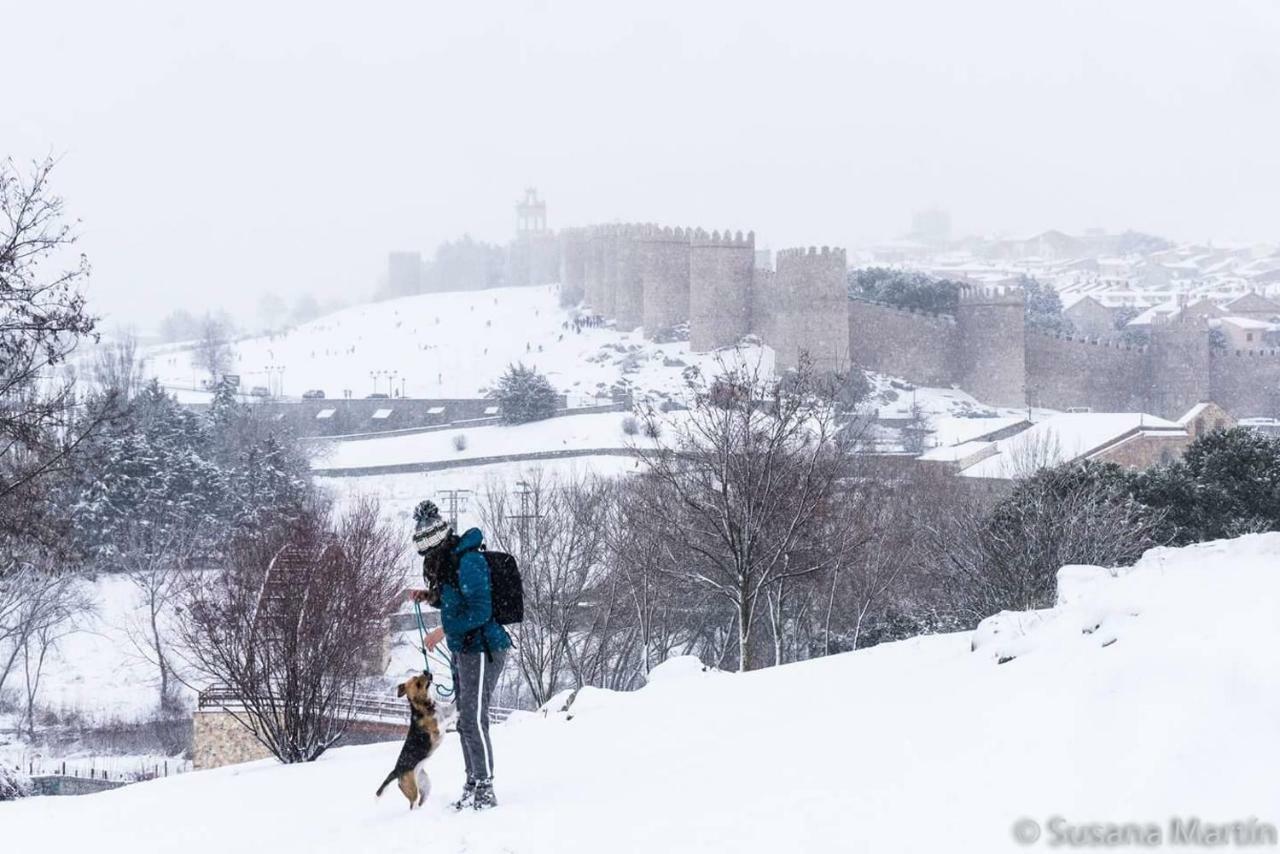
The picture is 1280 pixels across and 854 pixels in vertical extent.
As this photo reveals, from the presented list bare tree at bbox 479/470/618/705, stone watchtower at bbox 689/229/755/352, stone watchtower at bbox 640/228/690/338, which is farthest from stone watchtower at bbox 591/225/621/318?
bare tree at bbox 479/470/618/705

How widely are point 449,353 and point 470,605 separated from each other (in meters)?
52.8

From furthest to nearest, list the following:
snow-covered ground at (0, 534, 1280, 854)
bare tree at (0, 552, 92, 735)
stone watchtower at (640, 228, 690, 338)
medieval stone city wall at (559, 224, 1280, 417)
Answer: stone watchtower at (640, 228, 690, 338) < medieval stone city wall at (559, 224, 1280, 417) < bare tree at (0, 552, 92, 735) < snow-covered ground at (0, 534, 1280, 854)

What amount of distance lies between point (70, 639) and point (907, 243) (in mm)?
141044

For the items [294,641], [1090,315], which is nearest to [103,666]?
[294,641]

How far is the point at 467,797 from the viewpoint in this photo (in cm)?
479

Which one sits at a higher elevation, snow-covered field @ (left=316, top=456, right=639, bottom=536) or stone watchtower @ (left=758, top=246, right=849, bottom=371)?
stone watchtower @ (left=758, top=246, right=849, bottom=371)

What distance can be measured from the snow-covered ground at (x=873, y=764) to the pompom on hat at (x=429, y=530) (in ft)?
3.24

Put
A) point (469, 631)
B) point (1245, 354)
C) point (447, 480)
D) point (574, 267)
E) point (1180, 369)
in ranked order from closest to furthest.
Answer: point (469, 631)
point (447, 480)
point (1180, 369)
point (1245, 354)
point (574, 267)

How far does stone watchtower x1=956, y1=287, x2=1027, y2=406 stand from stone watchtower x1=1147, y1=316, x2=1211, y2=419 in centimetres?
457

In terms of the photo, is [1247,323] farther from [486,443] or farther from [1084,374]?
[486,443]

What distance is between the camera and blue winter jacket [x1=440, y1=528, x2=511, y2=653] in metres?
4.77

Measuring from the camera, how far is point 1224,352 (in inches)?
1806

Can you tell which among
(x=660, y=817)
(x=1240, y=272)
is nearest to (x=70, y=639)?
(x=660, y=817)

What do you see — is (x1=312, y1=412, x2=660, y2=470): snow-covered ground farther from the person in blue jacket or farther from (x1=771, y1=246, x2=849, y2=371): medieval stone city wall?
the person in blue jacket
